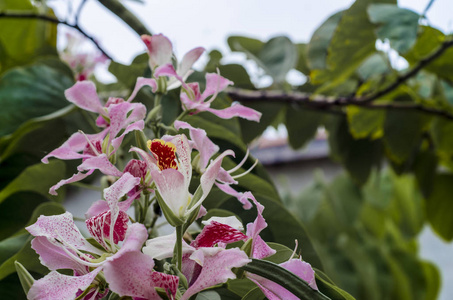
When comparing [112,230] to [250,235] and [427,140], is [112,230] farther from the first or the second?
[427,140]

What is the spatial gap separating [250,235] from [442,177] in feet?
2.41

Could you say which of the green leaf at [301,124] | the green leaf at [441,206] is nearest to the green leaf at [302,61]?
the green leaf at [301,124]

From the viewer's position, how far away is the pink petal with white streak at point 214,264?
0.53ft

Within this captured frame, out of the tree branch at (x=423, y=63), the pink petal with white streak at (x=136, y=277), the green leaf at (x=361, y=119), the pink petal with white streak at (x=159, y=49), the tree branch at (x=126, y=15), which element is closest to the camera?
the pink petal with white streak at (x=136, y=277)

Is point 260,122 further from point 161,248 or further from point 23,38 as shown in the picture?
point 161,248

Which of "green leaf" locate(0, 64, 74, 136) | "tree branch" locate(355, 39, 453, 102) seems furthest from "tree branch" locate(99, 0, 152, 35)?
"tree branch" locate(355, 39, 453, 102)

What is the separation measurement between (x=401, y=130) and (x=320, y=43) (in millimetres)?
189

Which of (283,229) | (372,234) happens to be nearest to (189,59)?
(283,229)

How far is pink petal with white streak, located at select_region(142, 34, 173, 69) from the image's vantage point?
0.25m

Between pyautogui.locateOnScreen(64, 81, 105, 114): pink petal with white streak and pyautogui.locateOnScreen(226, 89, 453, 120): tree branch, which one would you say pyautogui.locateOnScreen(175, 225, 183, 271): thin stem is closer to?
pyautogui.locateOnScreen(64, 81, 105, 114): pink petal with white streak

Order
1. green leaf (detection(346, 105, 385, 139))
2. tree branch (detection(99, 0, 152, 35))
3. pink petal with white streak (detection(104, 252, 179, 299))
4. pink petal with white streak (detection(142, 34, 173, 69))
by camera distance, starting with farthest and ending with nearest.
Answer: green leaf (detection(346, 105, 385, 139)) → tree branch (detection(99, 0, 152, 35)) → pink petal with white streak (detection(142, 34, 173, 69)) → pink petal with white streak (detection(104, 252, 179, 299))

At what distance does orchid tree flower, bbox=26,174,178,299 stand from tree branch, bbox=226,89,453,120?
14.8 inches

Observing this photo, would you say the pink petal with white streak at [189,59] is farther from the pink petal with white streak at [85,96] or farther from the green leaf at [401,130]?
the green leaf at [401,130]

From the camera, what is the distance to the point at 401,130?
2.17 ft
